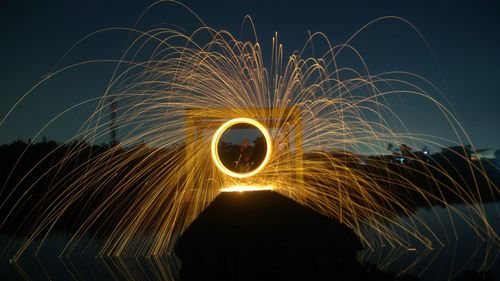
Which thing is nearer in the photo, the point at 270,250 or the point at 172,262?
the point at 270,250

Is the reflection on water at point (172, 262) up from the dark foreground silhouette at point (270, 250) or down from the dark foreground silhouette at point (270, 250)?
down

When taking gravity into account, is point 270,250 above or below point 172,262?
above

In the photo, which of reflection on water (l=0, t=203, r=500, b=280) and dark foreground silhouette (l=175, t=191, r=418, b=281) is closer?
dark foreground silhouette (l=175, t=191, r=418, b=281)

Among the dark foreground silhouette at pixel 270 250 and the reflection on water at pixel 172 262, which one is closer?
the dark foreground silhouette at pixel 270 250

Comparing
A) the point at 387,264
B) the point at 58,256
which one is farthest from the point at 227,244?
the point at 58,256
